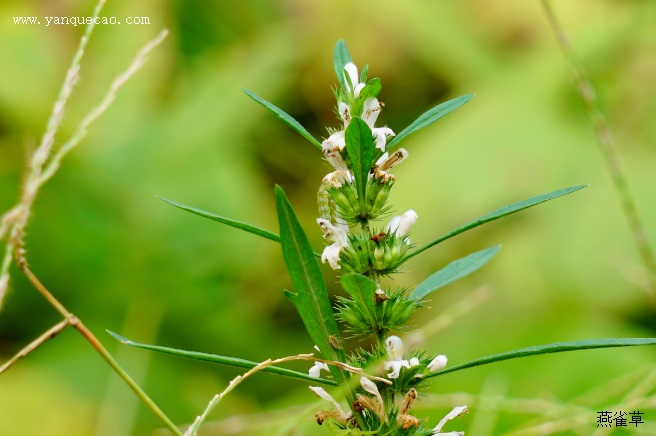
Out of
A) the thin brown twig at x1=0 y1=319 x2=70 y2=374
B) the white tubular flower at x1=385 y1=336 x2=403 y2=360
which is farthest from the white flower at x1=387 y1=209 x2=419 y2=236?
the thin brown twig at x1=0 y1=319 x2=70 y2=374

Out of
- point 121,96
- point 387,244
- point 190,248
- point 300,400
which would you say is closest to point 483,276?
point 300,400

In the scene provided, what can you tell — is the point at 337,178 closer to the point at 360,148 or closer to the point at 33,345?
the point at 360,148

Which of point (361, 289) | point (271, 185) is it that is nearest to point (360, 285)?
point (361, 289)

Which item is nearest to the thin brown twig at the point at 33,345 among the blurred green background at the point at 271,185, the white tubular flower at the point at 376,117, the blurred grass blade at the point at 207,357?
the blurred grass blade at the point at 207,357

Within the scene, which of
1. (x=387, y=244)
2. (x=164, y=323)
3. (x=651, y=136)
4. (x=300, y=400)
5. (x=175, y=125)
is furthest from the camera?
(x=175, y=125)

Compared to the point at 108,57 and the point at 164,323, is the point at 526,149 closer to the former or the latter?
the point at 164,323

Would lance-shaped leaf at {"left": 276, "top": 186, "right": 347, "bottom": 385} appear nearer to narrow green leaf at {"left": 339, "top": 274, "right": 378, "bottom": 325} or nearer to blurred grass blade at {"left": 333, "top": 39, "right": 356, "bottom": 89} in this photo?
narrow green leaf at {"left": 339, "top": 274, "right": 378, "bottom": 325}
